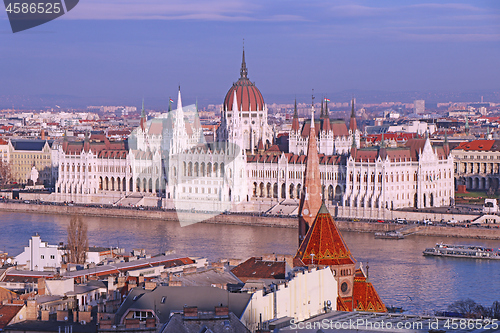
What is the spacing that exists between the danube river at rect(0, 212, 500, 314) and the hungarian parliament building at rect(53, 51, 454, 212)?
571cm

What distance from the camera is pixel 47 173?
70938 millimetres

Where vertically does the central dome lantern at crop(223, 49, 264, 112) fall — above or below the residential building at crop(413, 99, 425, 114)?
below

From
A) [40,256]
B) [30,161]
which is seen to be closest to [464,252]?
[40,256]

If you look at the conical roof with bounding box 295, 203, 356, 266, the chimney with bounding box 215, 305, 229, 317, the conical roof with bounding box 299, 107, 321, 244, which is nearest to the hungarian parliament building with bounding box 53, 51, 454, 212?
the conical roof with bounding box 299, 107, 321, 244

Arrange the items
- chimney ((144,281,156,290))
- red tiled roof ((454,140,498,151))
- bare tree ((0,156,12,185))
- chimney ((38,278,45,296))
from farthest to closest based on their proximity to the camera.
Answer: bare tree ((0,156,12,185)) < red tiled roof ((454,140,498,151)) < chimney ((38,278,45,296)) < chimney ((144,281,156,290))

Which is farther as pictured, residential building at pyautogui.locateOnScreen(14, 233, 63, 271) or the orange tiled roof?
residential building at pyautogui.locateOnScreen(14, 233, 63, 271)

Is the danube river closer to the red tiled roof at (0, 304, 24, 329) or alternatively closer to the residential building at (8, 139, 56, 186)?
the red tiled roof at (0, 304, 24, 329)

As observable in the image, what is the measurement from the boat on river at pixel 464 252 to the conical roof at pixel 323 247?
688 inches

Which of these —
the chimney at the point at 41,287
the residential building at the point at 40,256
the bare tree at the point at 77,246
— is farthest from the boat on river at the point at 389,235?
the chimney at the point at 41,287

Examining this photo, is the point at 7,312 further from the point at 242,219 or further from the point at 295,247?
the point at 242,219

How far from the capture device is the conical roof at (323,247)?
21453mm

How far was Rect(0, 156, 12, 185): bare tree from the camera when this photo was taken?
6944cm

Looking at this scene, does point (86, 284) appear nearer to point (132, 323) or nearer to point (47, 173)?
point (132, 323)

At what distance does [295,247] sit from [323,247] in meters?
19.2
